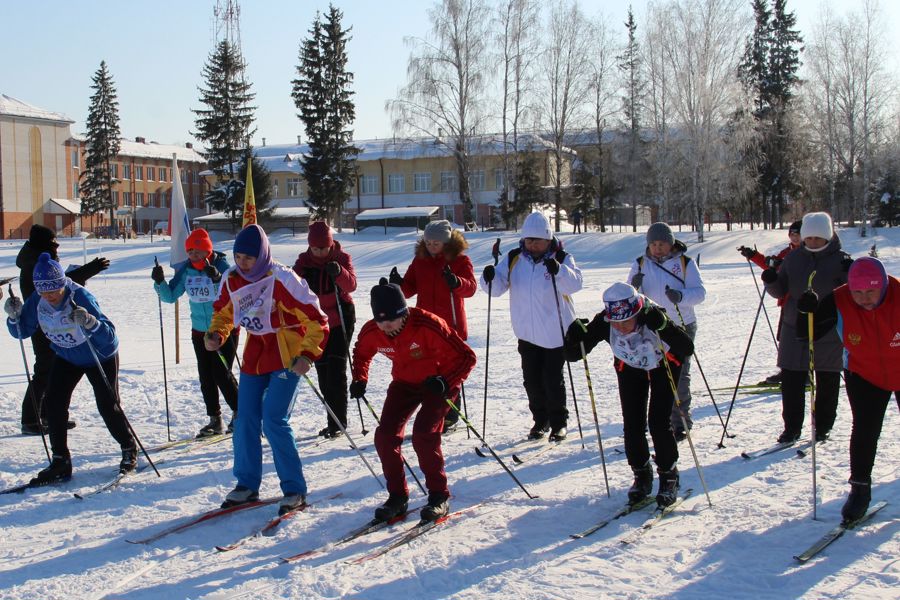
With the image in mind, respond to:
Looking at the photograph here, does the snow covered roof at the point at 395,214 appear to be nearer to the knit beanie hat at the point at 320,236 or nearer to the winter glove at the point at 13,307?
the knit beanie hat at the point at 320,236

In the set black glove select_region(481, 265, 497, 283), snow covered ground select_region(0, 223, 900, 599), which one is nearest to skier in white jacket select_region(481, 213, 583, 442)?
black glove select_region(481, 265, 497, 283)

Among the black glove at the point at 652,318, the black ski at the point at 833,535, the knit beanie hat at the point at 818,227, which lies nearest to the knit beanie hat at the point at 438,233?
the black glove at the point at 652,318

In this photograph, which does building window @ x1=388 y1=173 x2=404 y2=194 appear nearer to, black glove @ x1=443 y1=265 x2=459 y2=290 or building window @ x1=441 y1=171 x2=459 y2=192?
building window @ x1=441 y1=171 x2=459 y2=192

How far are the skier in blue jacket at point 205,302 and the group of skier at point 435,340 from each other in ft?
0.05

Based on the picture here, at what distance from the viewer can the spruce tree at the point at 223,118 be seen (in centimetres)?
4406

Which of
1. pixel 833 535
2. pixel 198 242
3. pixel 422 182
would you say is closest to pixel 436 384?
pixel 833 535

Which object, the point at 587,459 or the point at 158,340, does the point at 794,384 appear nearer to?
the point at 587,459

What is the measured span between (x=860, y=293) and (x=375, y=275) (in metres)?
22.5

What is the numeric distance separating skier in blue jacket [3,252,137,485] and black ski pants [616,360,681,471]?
3.53 m

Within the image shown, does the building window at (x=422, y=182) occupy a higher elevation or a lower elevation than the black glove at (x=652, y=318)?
higher

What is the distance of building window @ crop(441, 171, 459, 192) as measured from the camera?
5434 cm

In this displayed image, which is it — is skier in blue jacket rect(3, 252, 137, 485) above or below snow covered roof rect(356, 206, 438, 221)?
below

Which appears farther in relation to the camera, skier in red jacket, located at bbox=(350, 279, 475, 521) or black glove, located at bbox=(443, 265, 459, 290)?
black glove, located at bbox=(443, 265, 459, 290)

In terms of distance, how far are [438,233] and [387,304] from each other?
6.44 feet
